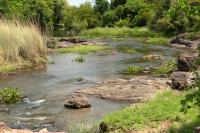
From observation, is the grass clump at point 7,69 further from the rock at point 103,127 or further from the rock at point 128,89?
the rock at point 103,127

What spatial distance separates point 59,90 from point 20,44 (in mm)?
7113

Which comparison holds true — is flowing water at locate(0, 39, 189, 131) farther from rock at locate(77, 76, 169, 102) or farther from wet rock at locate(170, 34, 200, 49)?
wet rock at locate(170, 34, 200, 49)

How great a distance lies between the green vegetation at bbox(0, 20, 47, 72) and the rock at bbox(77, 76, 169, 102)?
6.76m

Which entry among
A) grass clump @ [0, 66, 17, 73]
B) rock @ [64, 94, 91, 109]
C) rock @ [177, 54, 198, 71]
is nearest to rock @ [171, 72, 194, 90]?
rock @ [177, 54, 198, 71]

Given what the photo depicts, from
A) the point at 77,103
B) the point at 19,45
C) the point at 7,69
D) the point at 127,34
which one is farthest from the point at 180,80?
the point at 127,34

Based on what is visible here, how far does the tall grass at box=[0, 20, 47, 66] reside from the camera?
2275cm

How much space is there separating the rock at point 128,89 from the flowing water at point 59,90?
62 cm

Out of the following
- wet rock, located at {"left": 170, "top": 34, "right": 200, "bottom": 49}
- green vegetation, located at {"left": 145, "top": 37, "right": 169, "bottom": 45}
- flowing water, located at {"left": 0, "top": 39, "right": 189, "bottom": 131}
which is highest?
flowing water, located at {"left": 0, "top": 39, "right": 189, "bottom": 131}

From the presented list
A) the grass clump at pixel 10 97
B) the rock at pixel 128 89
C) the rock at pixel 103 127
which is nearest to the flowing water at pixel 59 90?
the grass clump at pixel 10 97

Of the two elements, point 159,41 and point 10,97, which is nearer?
point 10,97

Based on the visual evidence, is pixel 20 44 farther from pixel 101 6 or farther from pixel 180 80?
pixel 101 6

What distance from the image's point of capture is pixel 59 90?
17.1 metres

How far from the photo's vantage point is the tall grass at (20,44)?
22750 millimetres

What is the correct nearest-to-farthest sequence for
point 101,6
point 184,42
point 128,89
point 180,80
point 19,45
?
point 180,80, point 128,89, point 19,45, point 184,42, point 101,6
